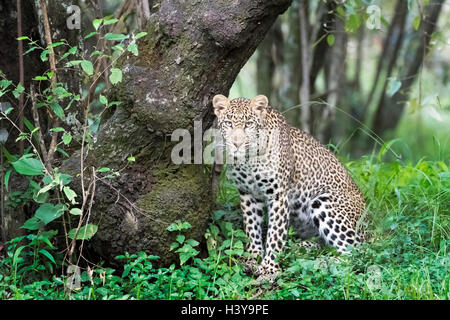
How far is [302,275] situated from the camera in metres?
5.71

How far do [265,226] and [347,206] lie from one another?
1044 mm

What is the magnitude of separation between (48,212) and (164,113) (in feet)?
4.48

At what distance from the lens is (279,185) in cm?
673

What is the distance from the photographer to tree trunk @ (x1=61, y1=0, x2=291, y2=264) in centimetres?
568

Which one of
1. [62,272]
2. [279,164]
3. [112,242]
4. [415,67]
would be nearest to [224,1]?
[279,164]

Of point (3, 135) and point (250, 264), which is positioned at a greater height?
point (3, 135)

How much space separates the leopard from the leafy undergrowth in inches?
7.7

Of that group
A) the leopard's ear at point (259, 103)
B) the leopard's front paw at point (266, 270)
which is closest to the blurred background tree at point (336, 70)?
the leopard's ear at point (259, 103)

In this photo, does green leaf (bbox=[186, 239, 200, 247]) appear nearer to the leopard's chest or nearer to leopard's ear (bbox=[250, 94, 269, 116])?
the leopard's chest

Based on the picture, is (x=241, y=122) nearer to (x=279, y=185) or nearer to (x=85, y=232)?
(x=279, y=185)

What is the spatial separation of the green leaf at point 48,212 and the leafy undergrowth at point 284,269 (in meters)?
0.39

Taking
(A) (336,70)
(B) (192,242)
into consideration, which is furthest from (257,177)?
(A) (336,70)

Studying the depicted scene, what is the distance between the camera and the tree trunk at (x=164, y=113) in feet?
18.6

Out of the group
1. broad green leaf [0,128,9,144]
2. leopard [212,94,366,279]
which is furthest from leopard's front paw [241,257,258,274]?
broad green leaf [0,128,9,144]
